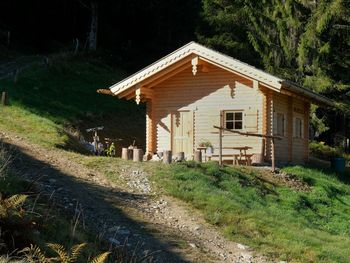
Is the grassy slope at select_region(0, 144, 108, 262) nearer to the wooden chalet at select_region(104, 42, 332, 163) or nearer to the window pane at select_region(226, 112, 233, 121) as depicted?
the wooden chalet at select_region(104, 42, 332, 163)

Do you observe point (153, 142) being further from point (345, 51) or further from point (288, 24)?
point (345, 51)

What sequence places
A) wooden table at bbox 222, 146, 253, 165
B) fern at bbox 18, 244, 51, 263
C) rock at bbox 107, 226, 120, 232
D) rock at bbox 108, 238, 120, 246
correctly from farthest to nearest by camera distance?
wooden table at bbox 222, 146, 253, 165, rock at bbox 107, 226, 120, 232, rock at bbox 108, 238, 120, 246, fern at bbox 18, 244, 51, 263

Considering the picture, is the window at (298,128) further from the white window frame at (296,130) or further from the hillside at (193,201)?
the hillside at (193,201)

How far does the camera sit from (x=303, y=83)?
31.1m

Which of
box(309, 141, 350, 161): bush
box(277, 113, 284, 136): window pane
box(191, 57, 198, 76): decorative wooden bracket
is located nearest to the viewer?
box(191, 57, 198, 76): decorative wooden bracket

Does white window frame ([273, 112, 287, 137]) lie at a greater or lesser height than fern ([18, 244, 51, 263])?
greater

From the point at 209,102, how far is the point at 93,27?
27066 mm

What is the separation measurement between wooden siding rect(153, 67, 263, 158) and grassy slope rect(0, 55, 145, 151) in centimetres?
396

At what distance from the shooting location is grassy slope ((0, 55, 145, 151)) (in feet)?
73.1

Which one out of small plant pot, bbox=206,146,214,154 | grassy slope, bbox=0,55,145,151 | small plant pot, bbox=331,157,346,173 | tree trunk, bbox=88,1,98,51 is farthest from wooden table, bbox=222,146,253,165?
tree trunk, bbox=88,1,98,51

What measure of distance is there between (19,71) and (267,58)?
14.5 meters

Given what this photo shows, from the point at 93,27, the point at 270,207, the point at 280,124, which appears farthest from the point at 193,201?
the point at 93,27

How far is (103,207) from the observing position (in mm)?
12148

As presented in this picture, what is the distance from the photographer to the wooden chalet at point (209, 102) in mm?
22375
